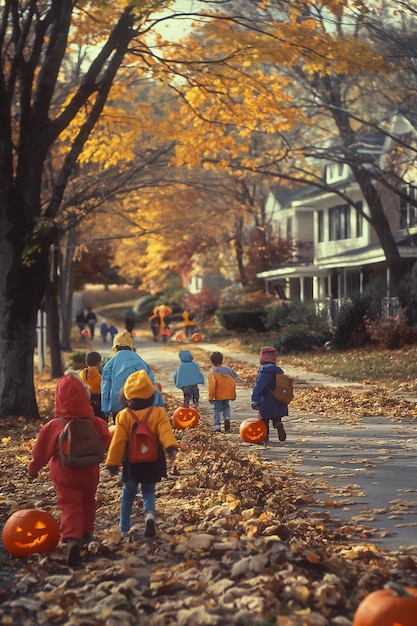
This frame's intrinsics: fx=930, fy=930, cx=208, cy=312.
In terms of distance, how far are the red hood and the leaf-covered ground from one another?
103cm

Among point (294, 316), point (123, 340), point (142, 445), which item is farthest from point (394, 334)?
point (142, 445)

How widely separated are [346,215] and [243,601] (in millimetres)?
39459

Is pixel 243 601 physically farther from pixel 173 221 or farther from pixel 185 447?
pixel 173 221

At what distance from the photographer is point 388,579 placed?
18.8 feet

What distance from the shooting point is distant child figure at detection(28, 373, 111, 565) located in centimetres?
698

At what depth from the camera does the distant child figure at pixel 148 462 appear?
23.5 feet

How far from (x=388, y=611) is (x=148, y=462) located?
2979 mm

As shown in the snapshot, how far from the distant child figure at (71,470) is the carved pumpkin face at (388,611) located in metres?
2.81

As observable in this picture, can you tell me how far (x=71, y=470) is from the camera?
7105 millimetres

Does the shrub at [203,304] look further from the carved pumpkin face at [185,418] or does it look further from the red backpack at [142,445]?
the red backpack at [142,445]

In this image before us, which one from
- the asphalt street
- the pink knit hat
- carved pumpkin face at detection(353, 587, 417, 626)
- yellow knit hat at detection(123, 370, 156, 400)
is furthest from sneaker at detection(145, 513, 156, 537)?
the pink knit hat

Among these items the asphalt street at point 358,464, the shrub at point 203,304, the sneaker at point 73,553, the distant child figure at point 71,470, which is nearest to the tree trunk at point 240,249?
the shrub at point 203,304

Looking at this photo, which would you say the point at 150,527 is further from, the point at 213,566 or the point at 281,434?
the point at 281,434

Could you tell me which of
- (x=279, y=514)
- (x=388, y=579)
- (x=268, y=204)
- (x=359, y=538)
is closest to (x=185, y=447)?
(x=279, y=514)
